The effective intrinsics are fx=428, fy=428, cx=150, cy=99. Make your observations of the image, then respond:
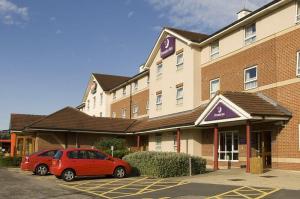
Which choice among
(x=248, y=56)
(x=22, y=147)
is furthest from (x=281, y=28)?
(x=22, y=147)

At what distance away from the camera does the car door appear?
2080cm

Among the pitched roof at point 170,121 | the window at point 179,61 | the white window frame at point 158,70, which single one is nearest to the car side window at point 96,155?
the pitched roof at point 170,121

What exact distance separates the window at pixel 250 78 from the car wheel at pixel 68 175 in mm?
11421

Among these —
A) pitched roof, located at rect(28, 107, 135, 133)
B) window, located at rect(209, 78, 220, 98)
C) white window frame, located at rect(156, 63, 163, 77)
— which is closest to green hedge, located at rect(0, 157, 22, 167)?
pitched roof, located at rect(28, 107, 135, 133)

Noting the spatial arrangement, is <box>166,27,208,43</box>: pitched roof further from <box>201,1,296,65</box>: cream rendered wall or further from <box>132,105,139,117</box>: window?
<box>132,105,139,117</box>: window

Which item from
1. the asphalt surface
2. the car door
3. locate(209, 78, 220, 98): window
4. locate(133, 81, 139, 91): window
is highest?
locate(133, 81, 139, 91): window

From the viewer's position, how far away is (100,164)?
20.9 meters

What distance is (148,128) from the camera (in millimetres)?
34312

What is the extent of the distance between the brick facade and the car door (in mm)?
8421

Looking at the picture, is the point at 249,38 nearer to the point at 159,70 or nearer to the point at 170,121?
the point at 170,121

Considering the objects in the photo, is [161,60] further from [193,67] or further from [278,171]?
[278,171]

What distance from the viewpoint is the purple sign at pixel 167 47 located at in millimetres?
33406

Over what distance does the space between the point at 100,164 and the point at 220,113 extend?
6.95 m

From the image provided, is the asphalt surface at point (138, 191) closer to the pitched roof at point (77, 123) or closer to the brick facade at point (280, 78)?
the brick facade at point (280, 78)
